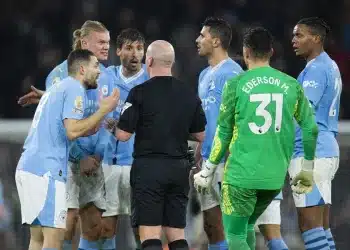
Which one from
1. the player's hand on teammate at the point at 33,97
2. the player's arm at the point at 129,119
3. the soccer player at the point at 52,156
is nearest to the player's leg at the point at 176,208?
the player's arm at the point at 129,119

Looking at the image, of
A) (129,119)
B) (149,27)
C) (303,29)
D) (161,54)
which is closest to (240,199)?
(129,119)

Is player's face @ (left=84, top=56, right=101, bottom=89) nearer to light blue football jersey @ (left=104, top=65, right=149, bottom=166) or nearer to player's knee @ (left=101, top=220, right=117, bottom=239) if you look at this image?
light blue football jersey @ (left=104, top=65, right=149, bottom=166)

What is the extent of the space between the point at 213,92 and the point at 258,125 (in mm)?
1472

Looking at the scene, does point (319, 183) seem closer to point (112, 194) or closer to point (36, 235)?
point (112, 194)

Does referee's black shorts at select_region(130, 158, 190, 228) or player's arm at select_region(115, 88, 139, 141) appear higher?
player's arm at select_region(115, 88, 139, 141)

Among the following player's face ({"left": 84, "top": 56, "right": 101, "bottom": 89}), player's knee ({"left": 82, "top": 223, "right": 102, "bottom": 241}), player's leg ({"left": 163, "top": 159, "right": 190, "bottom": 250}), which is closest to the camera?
player's leg ({"left": 163, "top": 159, "right": 190, "bottom": 250})

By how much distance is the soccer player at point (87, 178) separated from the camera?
9007mm

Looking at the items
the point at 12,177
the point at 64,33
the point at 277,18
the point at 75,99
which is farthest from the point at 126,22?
the point at 75,99

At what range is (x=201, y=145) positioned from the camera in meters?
9.05

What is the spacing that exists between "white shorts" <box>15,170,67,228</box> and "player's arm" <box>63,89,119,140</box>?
0.37 metres

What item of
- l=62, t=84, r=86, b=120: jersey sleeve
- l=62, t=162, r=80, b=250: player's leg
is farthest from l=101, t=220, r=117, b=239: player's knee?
l=62, t=84, r=86, b=120: jersey sleeve

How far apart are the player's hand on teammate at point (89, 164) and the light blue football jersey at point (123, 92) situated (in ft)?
0.91

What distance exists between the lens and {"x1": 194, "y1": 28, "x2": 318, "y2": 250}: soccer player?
7621 mm

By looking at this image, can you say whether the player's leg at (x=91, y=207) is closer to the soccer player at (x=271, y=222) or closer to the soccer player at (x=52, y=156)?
the soccer player at (x=52, y=156)
